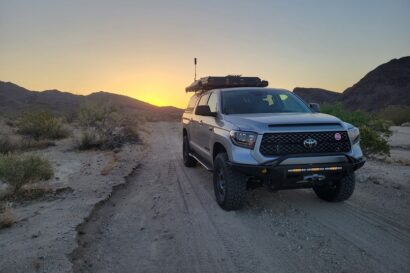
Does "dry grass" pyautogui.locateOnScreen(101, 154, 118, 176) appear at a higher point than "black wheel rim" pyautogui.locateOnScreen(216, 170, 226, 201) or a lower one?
lower

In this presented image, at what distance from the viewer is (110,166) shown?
1073cm

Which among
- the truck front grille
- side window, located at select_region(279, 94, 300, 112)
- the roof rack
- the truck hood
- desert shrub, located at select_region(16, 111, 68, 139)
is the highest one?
the roof rack

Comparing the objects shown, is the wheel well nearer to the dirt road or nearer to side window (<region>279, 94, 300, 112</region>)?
the dirt road

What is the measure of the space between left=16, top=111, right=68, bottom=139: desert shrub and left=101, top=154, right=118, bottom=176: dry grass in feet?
20.9

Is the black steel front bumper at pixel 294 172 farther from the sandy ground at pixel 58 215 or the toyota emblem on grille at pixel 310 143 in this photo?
the sandy ground at pixel 58 215

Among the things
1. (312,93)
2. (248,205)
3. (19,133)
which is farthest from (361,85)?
(248,205)

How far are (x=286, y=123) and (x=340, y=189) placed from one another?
5.25 ft

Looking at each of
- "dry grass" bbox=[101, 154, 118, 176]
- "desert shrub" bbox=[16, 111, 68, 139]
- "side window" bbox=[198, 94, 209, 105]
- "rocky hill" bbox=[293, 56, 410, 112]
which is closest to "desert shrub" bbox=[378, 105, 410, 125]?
"desert shrub" bbox=[16, 111, 68, 139]

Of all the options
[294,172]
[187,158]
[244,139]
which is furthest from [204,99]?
[294,172]

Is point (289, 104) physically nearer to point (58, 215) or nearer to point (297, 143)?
point (297, 143)

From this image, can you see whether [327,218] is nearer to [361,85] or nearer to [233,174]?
[233,174]

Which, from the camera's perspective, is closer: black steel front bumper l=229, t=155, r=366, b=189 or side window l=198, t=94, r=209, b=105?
black steel front bumper l=229, t=155, r=366, b=189

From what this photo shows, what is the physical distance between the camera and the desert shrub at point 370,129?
11.5m

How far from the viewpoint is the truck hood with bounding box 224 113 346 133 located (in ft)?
19.4
